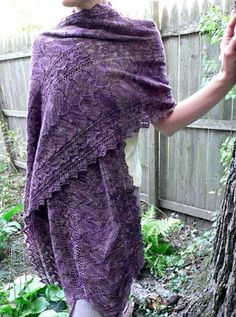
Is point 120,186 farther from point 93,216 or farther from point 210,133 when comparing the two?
point 210,133

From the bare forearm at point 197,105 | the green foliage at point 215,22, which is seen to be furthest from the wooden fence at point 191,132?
the bare forearm at point 197,105

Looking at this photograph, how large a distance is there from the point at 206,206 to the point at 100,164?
A: 2367mm

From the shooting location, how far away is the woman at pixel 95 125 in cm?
119

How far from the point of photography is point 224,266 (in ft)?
4.57

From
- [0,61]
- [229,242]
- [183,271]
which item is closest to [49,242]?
[229,242]

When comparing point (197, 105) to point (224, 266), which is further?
point (224, 266)

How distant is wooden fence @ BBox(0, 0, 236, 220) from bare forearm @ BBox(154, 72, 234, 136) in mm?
1742

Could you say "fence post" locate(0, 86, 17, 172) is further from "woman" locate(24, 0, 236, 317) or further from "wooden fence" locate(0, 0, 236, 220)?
"woman" locate(24, 0, 236, 317)

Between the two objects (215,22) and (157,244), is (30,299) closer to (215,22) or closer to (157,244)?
(157,244)

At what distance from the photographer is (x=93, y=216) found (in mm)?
1257

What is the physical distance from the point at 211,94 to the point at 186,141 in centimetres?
226

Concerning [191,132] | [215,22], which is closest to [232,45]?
[215,22]

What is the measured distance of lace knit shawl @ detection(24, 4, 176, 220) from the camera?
1.19 meters

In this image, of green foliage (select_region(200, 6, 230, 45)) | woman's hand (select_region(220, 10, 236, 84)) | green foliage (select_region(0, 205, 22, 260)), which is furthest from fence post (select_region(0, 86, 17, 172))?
woman's hand (select_region(220, 10, 236, 84))
